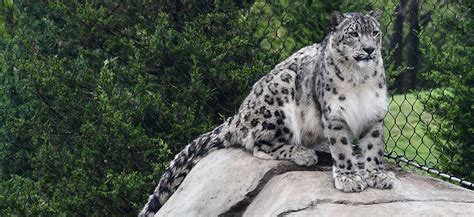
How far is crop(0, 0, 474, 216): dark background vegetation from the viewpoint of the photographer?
22.7ft

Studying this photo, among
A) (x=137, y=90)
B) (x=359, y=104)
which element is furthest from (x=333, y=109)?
(x=137, y=90)

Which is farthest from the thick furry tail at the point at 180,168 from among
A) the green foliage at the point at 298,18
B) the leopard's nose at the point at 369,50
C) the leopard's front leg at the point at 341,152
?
the green foliage at the point at 298,18

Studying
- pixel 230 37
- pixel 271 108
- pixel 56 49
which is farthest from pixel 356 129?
pixel 56 49

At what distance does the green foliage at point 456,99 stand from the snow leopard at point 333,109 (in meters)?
1.91

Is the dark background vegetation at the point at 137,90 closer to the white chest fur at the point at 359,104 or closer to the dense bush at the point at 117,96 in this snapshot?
the dense bush at the point at 117,96

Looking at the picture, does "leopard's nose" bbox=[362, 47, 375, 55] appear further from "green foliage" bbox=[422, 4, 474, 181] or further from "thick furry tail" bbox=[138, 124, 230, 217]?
"green foliage" bbox=[422, 4, 474, 181]

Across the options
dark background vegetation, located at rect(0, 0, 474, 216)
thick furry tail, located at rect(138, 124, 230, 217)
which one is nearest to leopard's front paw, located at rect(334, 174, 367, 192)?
thick furry tail, located at rect(138, 124, 230, 217)

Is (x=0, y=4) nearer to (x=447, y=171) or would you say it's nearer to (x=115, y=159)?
(x=115, y=159)

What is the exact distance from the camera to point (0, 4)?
7953mm

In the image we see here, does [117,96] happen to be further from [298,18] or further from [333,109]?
[333,109]

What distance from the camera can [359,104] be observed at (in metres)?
4.84

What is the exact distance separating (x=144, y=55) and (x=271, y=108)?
2067 millimetres

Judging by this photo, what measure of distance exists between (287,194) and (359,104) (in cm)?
58

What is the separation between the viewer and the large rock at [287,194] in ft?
14.8
